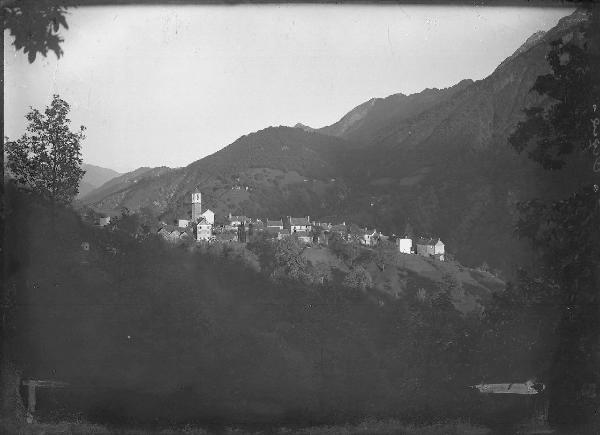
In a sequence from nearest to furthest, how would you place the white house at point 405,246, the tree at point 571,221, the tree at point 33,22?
1. the tree at point 33,22
2. the tree at point 571,221
3. the white house at point 405,246

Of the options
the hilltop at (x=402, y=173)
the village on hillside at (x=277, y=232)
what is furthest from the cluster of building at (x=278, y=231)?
the hilltop at (x=402, y=173)

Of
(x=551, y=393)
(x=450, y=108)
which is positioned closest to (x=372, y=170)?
(x=450, y=108)

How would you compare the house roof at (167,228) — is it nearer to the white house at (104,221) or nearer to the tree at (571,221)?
the white house at (104,221)

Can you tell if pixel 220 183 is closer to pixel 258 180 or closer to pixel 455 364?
pixel 258 180

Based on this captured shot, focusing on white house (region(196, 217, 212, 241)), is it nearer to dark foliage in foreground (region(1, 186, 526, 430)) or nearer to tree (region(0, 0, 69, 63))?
dark foliage in foreground (region(1, 186, 526, 430))

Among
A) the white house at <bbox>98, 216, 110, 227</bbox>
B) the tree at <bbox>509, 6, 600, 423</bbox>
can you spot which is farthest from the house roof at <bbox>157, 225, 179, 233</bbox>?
the tree at <bbox>509, 6, 600, 423</bbox>

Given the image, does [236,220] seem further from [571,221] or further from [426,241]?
[571,221]

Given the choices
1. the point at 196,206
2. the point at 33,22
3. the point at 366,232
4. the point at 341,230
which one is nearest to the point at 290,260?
the point at 341,230
